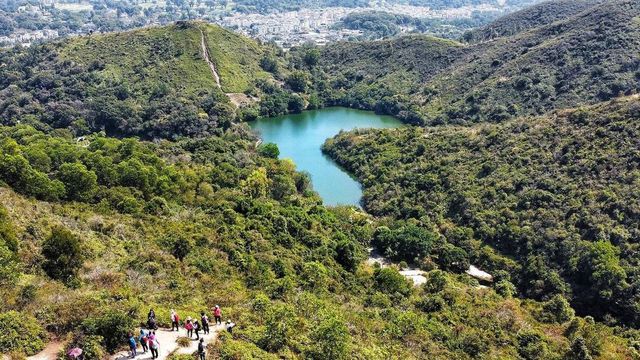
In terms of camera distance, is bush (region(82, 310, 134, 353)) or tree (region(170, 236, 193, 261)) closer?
bush (region(82, 310, 134, 353))

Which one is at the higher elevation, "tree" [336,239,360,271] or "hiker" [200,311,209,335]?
"hiker" [200,311,209,335]

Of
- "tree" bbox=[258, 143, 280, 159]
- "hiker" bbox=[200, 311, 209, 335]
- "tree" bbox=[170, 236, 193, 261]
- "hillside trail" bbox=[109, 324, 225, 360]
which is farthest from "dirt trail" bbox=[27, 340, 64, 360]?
"tree" bbox=[258, 143, 280, 159]

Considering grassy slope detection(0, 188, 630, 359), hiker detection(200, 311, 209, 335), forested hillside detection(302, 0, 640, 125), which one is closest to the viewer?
hiker detection(200, 311, 209, 335)

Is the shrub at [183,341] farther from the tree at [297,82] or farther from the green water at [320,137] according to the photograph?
the tree at [297,82]

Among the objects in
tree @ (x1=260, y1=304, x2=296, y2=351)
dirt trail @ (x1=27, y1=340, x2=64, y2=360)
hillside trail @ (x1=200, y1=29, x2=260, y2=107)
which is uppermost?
dirt trail @ (x1=27, y1=340, x2=64, y2=360)

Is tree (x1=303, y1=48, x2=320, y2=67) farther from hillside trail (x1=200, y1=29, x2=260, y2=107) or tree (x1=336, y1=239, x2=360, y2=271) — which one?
tree (x1=336, y1=239, x2=360, y2=271)

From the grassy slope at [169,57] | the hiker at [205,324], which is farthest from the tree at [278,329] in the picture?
the grassy slope at [169,57]
